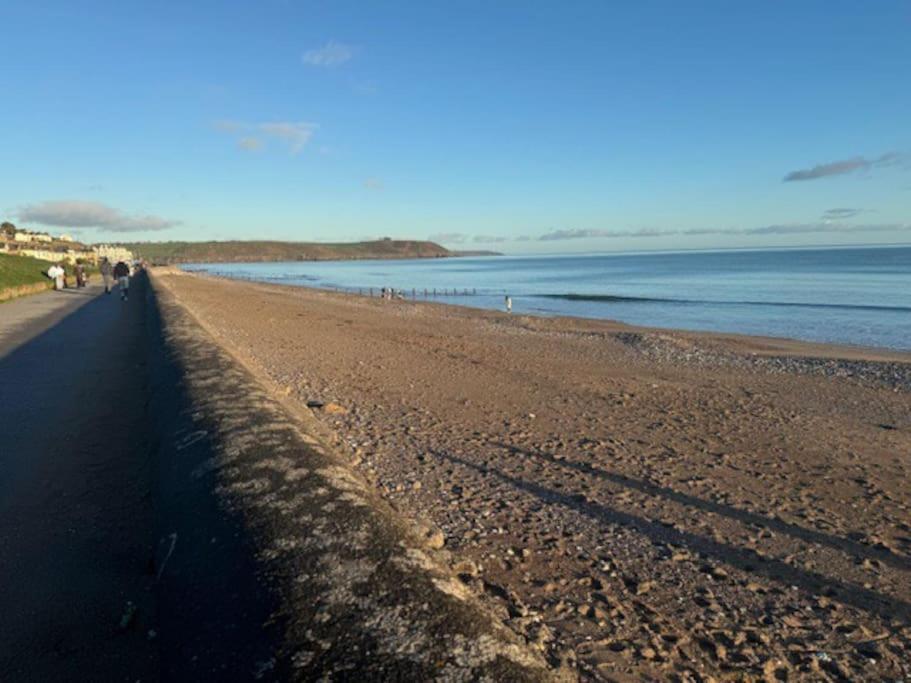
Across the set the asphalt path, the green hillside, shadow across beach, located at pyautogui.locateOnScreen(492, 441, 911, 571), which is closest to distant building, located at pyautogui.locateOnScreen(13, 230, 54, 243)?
the green hillside

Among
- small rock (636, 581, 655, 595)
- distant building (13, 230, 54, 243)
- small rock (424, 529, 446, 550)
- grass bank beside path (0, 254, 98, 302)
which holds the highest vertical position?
distant building (13, 230, 54, 243)

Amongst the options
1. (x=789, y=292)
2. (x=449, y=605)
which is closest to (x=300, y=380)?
(x=449, y=605)

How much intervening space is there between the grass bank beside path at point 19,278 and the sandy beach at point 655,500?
23.7m

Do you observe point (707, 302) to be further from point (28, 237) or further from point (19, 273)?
point (28, 237)

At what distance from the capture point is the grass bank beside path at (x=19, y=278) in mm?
27312

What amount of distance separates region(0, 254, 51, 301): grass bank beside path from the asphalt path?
75.2 ft

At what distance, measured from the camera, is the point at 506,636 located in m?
2.15

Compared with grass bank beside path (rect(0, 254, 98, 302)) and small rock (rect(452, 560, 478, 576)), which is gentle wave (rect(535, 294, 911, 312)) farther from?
small rock (rect(452, 560, 478, 576))

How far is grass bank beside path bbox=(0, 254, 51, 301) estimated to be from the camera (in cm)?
2731

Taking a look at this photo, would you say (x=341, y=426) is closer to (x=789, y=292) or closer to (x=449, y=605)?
(x=449, y=605)

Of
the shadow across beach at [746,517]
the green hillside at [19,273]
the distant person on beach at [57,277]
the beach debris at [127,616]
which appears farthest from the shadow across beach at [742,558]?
the distant person on beach at [57,277]

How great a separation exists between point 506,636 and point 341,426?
5587 millimetres

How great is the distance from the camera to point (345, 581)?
237 centimetres

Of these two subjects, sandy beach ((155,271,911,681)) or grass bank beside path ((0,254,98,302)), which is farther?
grass bank beside path ((0,254,98,302))
